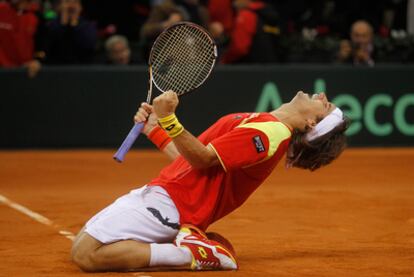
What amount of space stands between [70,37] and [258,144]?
7551mm

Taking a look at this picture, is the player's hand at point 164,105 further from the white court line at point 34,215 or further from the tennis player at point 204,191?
the white court line at point 34,215

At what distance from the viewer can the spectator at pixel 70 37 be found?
1342 cm

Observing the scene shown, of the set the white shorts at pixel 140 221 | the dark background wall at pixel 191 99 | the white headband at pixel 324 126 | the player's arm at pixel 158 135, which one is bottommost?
the dark background wall at pixel 191 99

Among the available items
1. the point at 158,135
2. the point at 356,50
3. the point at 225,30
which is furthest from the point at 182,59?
the point at 225,30

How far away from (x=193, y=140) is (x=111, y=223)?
0.78 metres

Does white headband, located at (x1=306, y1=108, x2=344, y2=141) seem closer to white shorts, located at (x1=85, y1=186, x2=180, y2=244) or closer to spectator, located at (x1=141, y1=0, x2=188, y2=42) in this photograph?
white shorts, located at (x1=85, y1=186, x2=180, y2=244)

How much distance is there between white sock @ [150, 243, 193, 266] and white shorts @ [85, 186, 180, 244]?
0.39 feet

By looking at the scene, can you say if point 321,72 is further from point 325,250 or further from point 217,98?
point 325,250

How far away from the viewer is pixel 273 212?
30.8ft

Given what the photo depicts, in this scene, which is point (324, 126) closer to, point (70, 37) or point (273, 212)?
point (273, 212)

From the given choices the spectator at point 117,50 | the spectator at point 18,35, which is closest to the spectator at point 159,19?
the spectator at point 117,50

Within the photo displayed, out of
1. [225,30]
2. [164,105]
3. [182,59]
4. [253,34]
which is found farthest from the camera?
[225,30]

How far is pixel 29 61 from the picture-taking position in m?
13.6

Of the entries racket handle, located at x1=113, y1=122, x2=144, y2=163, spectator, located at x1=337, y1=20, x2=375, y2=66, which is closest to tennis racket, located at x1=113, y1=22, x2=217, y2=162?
racket handle, located at x1=113, y1=122, x2=144, y2=163
